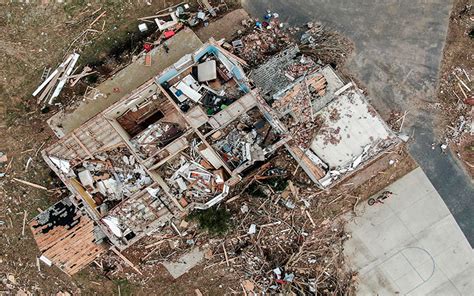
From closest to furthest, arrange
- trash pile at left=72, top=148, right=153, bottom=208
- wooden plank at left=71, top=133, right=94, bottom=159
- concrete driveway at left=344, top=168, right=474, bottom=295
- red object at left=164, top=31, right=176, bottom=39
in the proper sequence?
wooden plank at left=71, top=133, right=94, bottom=159 → trash pile at left=72, top=148, right=153, bottom=208 → red object at left=164, top=31, right=176, bottom=39 → concrete driveway at left=344, top=168, right=474, bottom=295

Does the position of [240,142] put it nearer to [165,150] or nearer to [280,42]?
[165,150]

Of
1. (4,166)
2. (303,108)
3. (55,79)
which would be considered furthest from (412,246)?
(4,166)

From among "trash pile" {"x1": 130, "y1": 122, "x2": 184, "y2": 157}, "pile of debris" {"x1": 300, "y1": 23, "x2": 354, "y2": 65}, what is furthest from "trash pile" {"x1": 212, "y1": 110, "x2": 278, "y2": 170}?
"pile of debris" {"x1": 300, "y1": 23, "x2": 354, "y2": 65}

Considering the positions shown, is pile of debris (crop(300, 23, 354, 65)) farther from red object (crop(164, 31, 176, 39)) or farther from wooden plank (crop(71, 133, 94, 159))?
wooden plank (crop(71, 133, 94, 159))

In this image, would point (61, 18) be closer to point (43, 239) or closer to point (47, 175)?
point (47, 175)

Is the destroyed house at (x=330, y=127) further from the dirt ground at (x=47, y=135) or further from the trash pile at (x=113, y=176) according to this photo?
the trash pile at (x=113, y=176)

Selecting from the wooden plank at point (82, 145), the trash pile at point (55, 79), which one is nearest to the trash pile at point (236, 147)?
the wooden plank at point (82, 145)

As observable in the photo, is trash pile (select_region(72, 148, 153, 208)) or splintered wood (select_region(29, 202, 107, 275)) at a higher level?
trash pile (select_region(72, 148, 153, 208))
